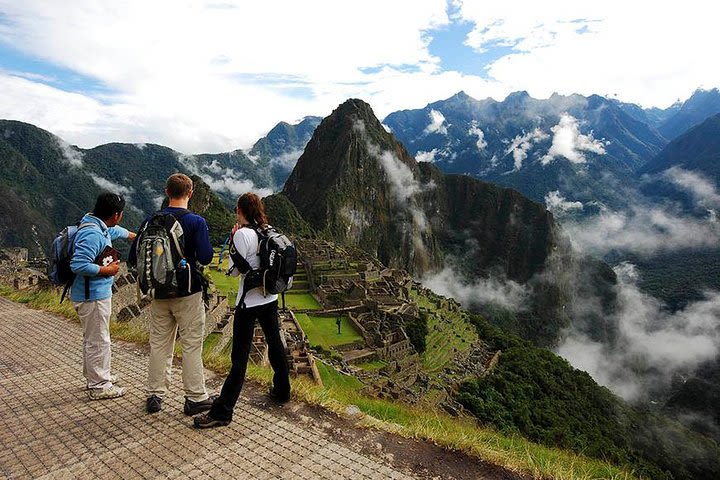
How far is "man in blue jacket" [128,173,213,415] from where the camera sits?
15.3ft

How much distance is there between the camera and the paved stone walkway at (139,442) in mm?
3893

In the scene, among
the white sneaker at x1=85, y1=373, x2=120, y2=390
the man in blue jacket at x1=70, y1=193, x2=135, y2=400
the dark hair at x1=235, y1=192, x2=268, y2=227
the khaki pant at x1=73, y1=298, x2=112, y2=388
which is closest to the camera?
the dark hair at x1=235, y1=192, x2=268, y2=227

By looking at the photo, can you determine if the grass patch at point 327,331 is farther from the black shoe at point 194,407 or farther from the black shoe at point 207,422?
the black shoe at point 207,422

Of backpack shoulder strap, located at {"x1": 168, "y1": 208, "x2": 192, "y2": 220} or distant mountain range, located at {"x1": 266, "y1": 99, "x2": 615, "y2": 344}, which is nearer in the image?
backpack shoulder strap, located at {"x1": 168, "y1": 208, "x2": 192, "y2": 220}

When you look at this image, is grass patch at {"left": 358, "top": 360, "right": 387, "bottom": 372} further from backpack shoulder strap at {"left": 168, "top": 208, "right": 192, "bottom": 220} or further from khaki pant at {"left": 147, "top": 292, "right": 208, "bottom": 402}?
backpack shoulder strap at {"left": 168, "top": 208, "right": 192, "bottom": 220}

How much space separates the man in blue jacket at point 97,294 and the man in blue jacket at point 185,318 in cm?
56

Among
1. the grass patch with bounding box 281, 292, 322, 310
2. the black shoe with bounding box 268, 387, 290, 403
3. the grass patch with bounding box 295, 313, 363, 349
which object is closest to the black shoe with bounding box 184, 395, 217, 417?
the black shoe with bounding box 268, 387, 290, 403

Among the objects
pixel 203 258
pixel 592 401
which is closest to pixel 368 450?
pixel 203 258

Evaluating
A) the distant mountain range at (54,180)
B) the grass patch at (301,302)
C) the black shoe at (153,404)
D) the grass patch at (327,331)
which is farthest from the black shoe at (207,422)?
the distant mountain range at (54,180)

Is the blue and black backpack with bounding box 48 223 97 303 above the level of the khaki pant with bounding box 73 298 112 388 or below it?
above

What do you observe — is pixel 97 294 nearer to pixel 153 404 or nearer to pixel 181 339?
pixel 181 339

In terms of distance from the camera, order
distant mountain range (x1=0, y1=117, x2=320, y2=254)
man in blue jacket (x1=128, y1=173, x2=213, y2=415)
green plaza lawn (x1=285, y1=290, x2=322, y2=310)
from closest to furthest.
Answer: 1. man in blue jacket (x1=128, y1=173, x2=213, y2=415)
2. green plaza lawn (x1=285, y1=290, x2=322, y2=310)
3. distant mountain range (x1=0, y1=117, x2=320, y2=254)

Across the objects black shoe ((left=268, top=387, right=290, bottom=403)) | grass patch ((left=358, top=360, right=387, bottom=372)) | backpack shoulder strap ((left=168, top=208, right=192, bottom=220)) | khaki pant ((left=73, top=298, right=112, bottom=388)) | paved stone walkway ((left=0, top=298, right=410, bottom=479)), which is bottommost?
grass patch ((left=358, top=360, right=387, bottom=372))

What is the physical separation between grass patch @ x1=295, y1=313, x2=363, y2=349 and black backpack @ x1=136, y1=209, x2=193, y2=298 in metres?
24.6
